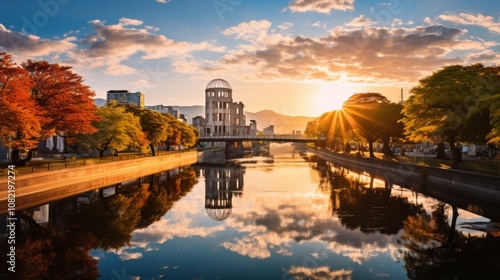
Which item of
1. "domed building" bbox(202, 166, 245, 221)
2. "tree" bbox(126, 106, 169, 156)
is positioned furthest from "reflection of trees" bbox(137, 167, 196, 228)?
"tree" bbox(126, 106, 169, 156)

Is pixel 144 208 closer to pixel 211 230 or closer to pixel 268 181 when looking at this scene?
pixel 211 230

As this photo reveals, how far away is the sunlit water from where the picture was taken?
19.8 meters

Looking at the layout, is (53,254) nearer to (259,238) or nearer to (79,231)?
(79,231)

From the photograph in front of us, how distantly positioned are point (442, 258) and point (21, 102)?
4295 cm

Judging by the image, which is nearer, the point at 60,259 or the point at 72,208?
the point at 60,259

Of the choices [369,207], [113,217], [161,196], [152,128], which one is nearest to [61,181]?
[161,196]

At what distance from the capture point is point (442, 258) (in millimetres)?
21594

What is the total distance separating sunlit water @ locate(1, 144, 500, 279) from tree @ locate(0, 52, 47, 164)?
9.66 meters

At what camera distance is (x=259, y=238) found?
2600 cm

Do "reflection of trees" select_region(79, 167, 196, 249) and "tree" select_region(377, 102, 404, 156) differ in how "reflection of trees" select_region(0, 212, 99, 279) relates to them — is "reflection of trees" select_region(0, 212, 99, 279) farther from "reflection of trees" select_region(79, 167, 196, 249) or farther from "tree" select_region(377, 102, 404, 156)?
"tree" select_region(377, 102, 404, 156)

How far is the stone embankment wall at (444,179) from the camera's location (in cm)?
3612

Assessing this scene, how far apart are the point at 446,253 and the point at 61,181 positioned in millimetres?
41530

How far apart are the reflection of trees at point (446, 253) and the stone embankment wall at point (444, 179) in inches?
345

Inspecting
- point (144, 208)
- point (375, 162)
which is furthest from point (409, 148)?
point (144, 208)
